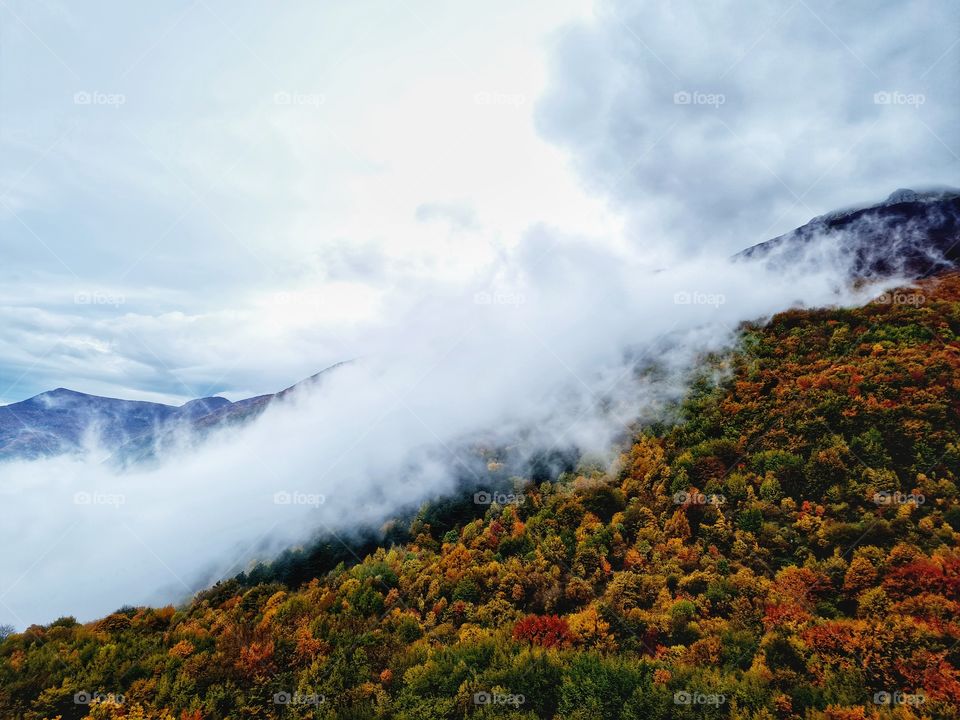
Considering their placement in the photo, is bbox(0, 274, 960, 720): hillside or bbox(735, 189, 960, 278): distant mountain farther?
bbox(735, 189, 960, 278): distant mountain

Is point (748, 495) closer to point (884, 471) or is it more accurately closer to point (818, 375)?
point (884, 471)

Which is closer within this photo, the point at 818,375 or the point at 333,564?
the point at 818,375

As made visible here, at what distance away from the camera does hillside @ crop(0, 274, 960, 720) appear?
11266mm

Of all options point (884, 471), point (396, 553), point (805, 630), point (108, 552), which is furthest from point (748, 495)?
point (108, 552)

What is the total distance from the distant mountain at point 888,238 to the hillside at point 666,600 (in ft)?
32.2

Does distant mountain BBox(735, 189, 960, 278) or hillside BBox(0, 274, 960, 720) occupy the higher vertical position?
distant mountain BBox(735, 189, 960, 278)

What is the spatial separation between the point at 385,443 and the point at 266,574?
2022 centimetres

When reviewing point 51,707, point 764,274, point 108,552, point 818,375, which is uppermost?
point 764,274

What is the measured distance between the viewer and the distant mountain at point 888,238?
31.9m

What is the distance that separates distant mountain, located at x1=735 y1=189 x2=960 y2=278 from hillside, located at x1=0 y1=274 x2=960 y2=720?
9811 millimetres

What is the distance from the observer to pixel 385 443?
148 ft

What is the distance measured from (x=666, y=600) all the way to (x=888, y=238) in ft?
132

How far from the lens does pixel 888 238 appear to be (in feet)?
120

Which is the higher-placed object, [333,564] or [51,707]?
[51,707]
